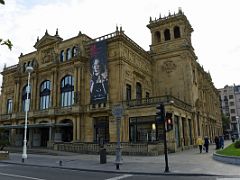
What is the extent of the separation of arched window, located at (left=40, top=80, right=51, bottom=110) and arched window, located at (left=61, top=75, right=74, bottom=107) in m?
3.22

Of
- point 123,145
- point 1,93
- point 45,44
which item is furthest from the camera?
point 1,93

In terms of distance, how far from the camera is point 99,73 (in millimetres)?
34500

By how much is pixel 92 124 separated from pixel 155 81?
46.2 feet

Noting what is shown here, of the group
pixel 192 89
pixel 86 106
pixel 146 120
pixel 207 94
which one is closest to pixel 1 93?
pixel 86 106

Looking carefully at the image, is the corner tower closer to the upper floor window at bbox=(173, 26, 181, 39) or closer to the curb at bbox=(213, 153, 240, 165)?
the upper floor window at bbox=(173, 26, 181, 39)

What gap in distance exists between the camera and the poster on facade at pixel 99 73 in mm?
33688

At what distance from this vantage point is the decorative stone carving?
40.6m

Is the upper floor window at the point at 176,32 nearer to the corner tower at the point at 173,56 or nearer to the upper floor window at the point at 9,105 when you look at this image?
the corner tower at the point at 173,56

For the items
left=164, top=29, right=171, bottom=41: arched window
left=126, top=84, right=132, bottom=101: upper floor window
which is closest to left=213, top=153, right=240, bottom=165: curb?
left=126, top=84, right=132, bottom=101: upper floor window

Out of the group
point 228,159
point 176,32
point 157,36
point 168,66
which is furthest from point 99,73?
point 228,159

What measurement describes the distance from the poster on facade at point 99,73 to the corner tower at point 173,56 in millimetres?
11219

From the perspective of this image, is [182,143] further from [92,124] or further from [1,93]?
[1,93]

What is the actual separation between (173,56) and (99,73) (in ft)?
Result: 44.7

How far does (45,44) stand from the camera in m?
41.9
